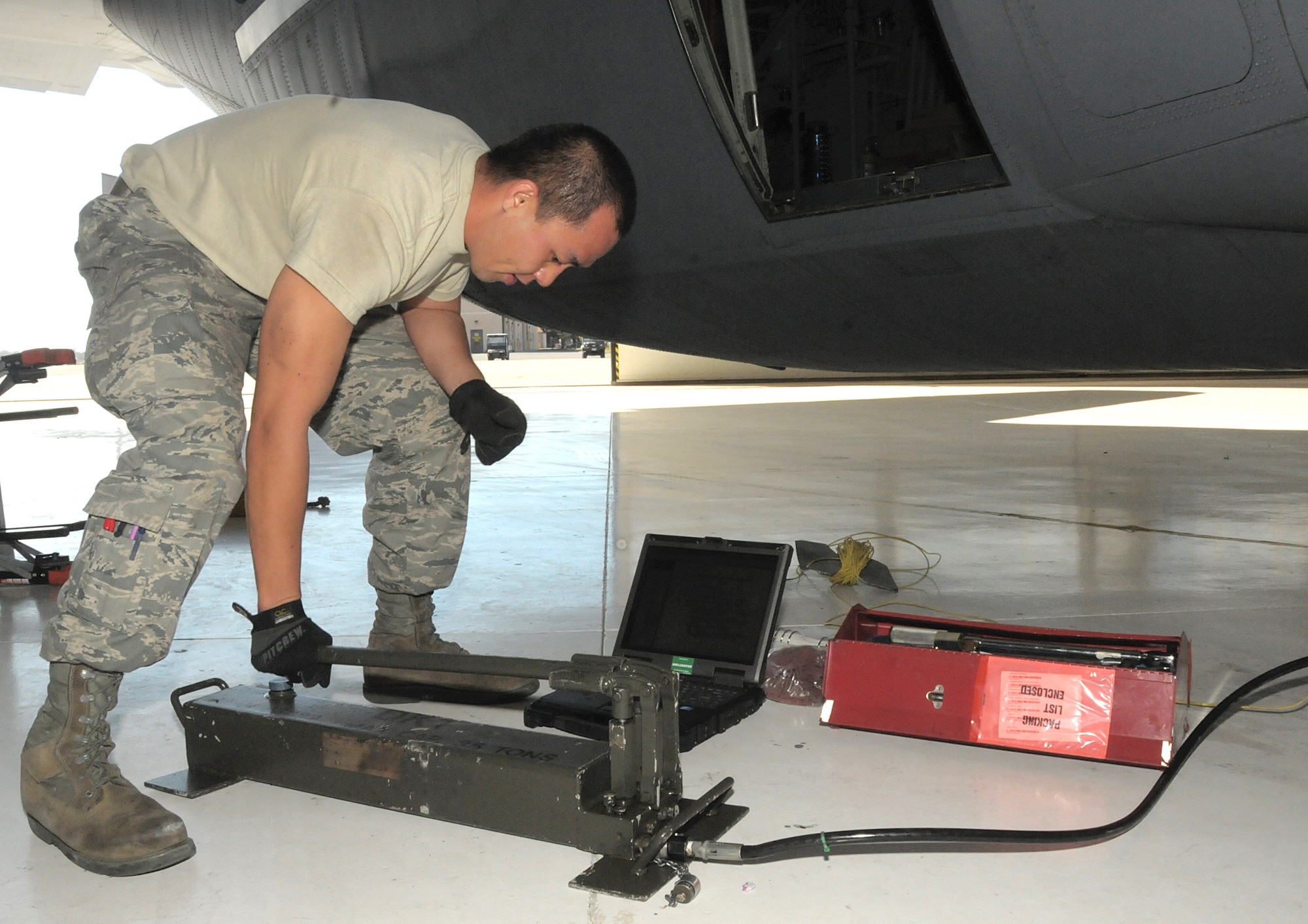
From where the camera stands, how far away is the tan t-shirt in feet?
4.73

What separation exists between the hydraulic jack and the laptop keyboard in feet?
1.12

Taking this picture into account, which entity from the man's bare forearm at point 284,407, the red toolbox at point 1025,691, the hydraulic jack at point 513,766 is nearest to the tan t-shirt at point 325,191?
the man's bare forearm at point 284,407

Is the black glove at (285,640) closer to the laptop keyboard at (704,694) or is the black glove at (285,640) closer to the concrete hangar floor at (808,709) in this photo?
the concrete hangar floor at (808,709)

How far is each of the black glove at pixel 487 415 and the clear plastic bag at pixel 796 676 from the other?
0.64 metres

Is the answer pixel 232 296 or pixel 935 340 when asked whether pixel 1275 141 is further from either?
pixel 232 296

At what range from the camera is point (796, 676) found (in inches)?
79.7

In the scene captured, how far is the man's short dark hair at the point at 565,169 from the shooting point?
1585mm

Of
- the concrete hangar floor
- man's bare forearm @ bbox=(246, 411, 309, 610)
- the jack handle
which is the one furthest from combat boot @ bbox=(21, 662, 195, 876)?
man's bare forearm @ bbox=(246, 411, 309, 610)

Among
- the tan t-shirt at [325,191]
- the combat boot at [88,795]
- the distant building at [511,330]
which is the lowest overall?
the combat boot at [88,795]

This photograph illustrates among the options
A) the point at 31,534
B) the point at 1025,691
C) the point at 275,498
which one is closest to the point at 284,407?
the point at 275,498

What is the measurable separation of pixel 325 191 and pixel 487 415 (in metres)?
0.59

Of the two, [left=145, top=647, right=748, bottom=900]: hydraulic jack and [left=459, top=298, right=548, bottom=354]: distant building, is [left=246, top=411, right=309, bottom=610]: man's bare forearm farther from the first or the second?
[left=459, top=298, right=548, bottom=354]: distant building

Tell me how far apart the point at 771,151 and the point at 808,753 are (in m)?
2.23

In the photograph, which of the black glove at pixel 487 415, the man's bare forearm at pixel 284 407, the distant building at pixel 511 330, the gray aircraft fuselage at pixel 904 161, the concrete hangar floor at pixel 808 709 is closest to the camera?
the concrete hangar floor at pixel 808 709
